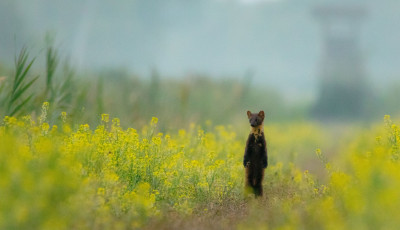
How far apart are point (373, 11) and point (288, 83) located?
19159mm

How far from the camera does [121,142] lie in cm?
725

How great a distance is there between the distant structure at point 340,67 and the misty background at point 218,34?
19.1 meters

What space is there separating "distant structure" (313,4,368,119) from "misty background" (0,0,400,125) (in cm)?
1915

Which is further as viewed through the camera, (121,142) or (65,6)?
(65,6)

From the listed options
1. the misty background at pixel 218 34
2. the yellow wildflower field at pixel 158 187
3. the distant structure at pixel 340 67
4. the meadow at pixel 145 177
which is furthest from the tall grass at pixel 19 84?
the misty background at pixel 218 34

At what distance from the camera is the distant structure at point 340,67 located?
135 feet

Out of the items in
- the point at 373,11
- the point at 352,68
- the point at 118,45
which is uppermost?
the point at 373,11

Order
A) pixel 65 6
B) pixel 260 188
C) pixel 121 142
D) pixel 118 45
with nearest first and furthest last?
1. pixel 121 142
2. pixel 260 188
3. pixel 65 6
4. pixel 118 45

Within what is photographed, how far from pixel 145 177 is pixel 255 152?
1621 millimetres

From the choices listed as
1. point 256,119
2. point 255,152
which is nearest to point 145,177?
point 255,152

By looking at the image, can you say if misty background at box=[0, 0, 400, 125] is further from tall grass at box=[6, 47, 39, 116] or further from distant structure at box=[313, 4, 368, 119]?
tall grass at box=[6, 47, 39, 116]

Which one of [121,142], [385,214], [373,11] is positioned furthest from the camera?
A: [373,11]

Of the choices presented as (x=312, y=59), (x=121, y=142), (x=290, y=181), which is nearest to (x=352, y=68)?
(x=290, y=181)

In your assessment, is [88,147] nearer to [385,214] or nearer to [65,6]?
[385,214]
